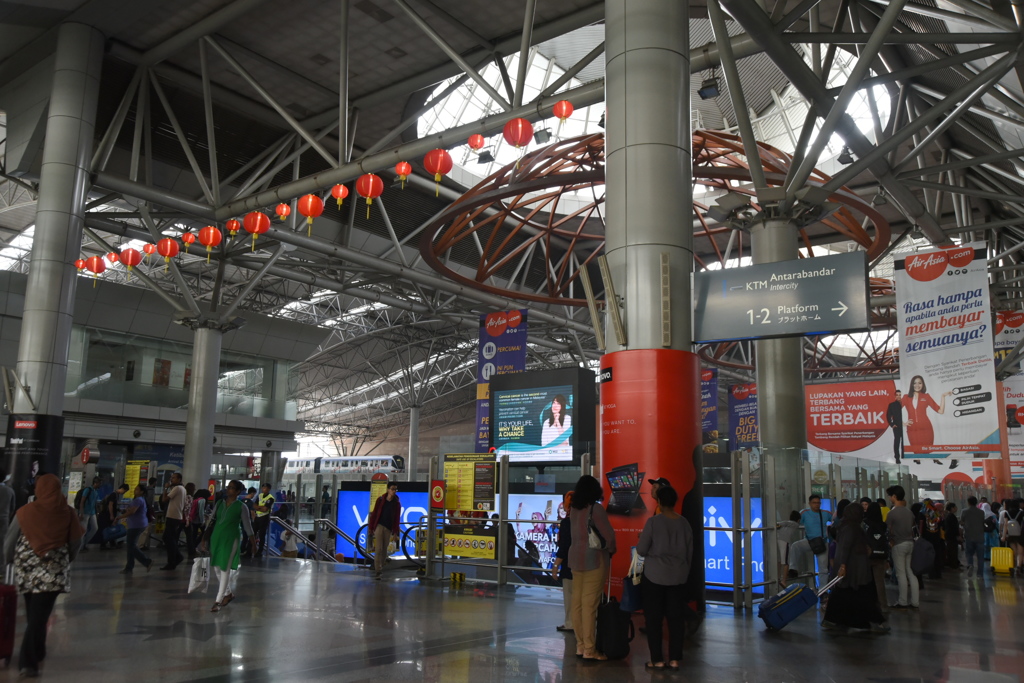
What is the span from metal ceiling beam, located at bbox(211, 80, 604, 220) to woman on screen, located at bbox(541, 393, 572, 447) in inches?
223

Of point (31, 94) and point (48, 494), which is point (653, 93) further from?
point (31, 94)

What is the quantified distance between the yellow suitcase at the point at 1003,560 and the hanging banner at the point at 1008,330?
7.18 metres

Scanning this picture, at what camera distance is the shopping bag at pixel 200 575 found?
12.3 m

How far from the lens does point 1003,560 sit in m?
20.0

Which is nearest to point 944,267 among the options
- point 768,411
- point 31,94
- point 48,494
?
point 768,411

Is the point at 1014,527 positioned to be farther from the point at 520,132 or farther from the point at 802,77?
the point at 520,132

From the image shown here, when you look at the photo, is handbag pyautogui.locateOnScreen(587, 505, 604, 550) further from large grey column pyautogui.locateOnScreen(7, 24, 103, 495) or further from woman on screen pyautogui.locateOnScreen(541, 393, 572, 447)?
large grey column pyautogui.locateOnScreen(7, 24, 103, 495)

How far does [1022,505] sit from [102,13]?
1086 inches

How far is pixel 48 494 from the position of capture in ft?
23.1

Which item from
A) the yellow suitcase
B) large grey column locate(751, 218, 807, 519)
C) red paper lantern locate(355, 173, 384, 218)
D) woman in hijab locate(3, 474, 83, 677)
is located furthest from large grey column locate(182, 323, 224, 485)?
the yellow suitcase

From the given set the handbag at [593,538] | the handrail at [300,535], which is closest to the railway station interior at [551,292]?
the handrail at [300,535]

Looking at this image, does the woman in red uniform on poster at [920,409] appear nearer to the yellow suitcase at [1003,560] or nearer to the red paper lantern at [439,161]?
the yellow suitcase at [1003,560]

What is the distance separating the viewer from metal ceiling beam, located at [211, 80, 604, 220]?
1438cm

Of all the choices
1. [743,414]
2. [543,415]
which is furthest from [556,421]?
[743,414]
